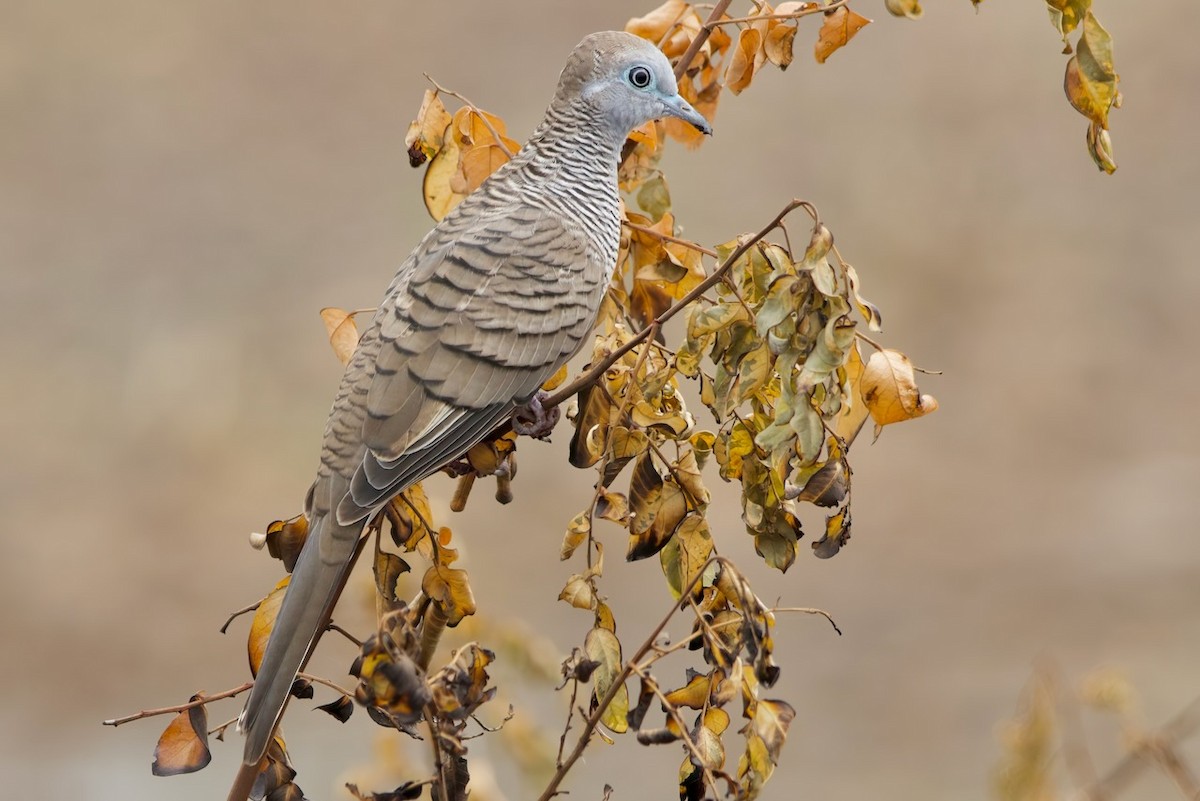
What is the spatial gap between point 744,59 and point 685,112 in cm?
36

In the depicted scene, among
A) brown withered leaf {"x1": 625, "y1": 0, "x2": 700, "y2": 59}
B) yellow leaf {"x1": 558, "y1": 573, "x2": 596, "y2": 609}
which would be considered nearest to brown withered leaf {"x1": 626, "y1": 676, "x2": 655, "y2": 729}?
yellow leaf {"x1": 558, "y1": 573, "x2": 596, "y2": 609}

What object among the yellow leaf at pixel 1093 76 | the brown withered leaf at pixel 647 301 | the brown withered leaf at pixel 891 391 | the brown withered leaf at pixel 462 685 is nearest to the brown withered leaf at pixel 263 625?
the brown withered leaf at pixel 462 685

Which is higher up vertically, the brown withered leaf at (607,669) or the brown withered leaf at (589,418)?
the brown withered leaf at (589,418)

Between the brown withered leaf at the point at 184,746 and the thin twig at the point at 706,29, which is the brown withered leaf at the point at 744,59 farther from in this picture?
the brown withered leaf at the point at 184,746

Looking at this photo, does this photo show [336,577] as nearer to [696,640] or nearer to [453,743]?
[453,743]

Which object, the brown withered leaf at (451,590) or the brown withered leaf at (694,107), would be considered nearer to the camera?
the brown withered leaf at (451,590)

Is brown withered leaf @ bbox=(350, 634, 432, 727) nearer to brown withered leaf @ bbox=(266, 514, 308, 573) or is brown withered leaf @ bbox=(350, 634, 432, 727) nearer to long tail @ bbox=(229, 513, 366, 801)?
long tail @ bbox=(229, 513, 366, 801)

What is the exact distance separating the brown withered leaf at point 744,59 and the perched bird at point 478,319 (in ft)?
0.94

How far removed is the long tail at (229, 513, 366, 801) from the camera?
1.79m

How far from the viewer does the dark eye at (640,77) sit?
2656 mm

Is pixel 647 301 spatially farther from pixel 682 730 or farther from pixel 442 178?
pixel 682 730

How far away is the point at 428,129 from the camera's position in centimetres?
226

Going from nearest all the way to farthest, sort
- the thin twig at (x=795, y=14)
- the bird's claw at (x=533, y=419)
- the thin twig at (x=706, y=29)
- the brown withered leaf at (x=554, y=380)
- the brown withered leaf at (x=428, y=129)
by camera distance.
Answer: the thin twig at (x=795, y=14), the thin twig at (x=706, y=29), the brown withered leaf at (x=428, y=129), the bird's claw at (x=533, y=419), the brown withered leaf at (x=554, y=380)

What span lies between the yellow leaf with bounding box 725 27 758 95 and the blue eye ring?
39cm
